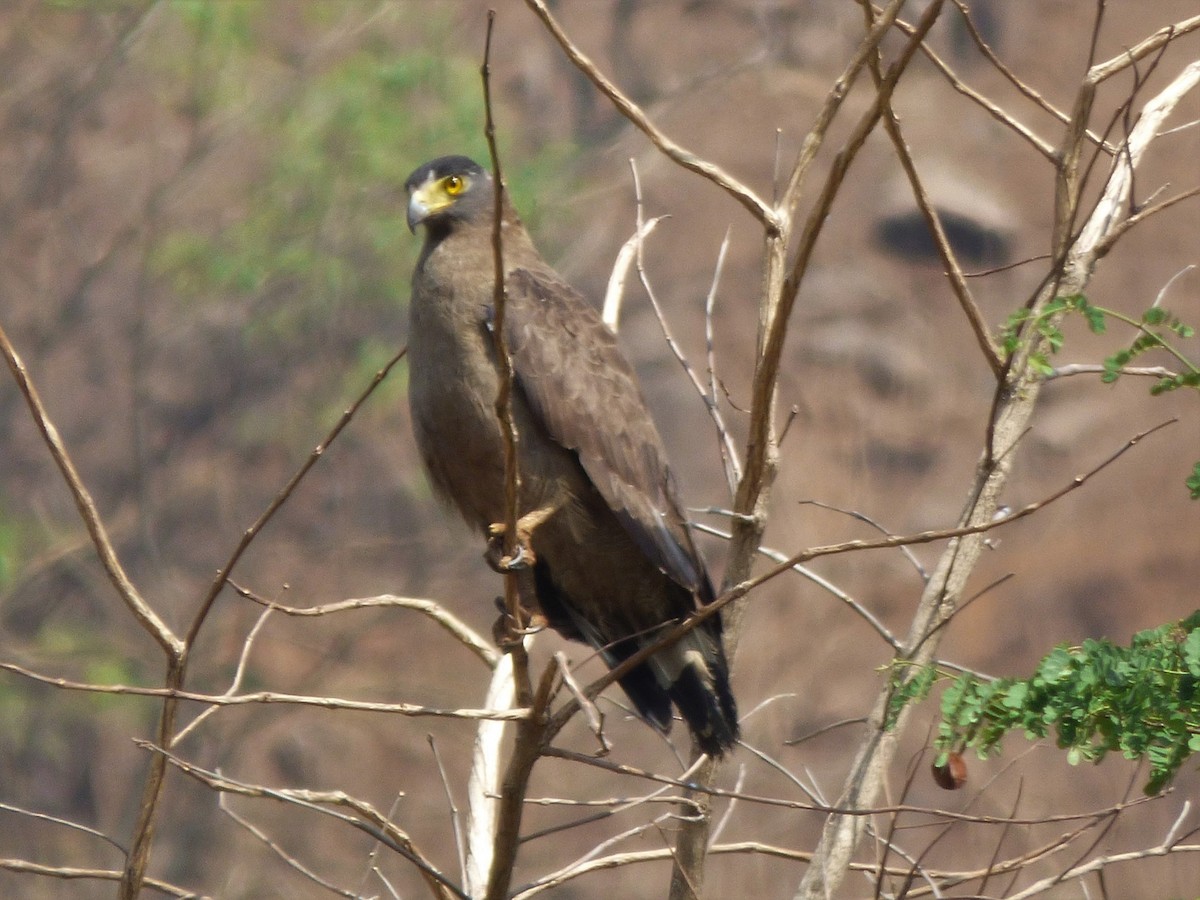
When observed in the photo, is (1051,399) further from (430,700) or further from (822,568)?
(430,700)

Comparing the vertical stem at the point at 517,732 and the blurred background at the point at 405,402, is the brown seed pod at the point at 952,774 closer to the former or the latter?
the vertical stem at the point at 517,732

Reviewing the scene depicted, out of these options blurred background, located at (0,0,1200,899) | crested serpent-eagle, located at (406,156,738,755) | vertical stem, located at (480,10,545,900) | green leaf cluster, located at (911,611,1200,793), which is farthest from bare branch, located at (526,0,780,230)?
blurred background, located at (0,0,1200,899)

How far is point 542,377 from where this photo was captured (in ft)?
11.9

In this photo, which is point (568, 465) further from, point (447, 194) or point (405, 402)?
point (405, 402)

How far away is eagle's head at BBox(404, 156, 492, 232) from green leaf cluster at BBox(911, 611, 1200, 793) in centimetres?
199

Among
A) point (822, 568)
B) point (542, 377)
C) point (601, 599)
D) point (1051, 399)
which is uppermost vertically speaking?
point (1051, 399)

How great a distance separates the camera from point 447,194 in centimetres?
402

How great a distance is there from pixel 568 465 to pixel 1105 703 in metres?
1.58

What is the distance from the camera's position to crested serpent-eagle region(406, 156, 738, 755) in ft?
11.5

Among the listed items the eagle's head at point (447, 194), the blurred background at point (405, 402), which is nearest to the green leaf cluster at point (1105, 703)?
the eagle's head at point (447, 194)

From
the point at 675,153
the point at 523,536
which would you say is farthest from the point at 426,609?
the point at 675,153

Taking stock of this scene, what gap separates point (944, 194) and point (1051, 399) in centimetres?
193

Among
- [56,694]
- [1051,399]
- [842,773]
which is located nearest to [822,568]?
[842,773]

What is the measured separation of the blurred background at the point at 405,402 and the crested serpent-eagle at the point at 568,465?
620 centimetres
